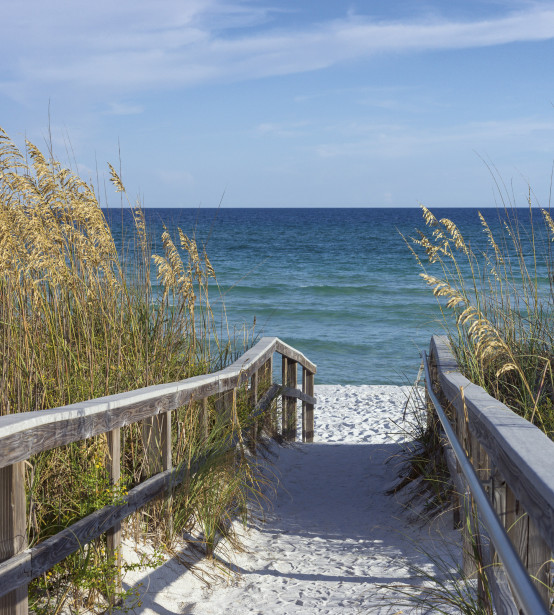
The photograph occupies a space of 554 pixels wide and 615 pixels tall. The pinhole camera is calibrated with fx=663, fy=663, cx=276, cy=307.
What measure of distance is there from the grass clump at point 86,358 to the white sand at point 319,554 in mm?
215

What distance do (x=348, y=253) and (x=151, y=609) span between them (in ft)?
107

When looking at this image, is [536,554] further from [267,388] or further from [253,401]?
[267,388]

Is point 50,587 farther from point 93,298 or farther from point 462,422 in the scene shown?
point 462,422

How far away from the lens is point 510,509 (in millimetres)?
1944

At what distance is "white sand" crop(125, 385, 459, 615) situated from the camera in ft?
9.71

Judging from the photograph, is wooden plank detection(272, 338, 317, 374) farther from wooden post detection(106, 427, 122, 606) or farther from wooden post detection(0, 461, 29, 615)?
wooden post detection(0, 461, 29, 615)

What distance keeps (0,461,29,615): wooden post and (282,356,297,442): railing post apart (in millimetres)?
4260

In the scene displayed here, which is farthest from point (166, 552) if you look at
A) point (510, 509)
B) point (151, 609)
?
point (510, 509)

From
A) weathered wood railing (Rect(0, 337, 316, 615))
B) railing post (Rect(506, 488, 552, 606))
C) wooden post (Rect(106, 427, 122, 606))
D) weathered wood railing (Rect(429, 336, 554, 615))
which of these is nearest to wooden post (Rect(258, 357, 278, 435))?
weathered wood railing (Rect(0, 337, 316, 615))

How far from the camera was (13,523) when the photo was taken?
2.09m

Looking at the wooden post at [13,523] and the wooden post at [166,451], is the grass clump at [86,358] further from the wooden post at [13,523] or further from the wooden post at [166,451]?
the wooden post at [13,523]

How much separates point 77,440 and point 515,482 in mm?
1559

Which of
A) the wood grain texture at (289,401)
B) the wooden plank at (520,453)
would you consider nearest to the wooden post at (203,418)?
the wooden plank at (520,453)

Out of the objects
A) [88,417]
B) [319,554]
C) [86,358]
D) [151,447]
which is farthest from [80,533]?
[319,554]
